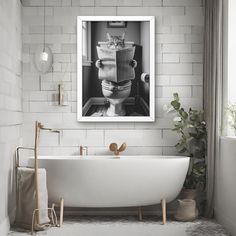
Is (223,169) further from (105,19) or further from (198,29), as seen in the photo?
(105,19)

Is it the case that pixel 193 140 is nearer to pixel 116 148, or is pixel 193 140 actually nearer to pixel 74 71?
pixel 116 148

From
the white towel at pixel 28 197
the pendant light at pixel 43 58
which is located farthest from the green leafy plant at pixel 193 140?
the white towel at pixel 28 197

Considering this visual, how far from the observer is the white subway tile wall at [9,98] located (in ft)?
15.6

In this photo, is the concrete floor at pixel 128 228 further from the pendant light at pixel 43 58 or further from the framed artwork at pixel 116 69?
the pendant light at pixel 43 58

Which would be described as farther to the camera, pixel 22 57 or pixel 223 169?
pixel 22 57

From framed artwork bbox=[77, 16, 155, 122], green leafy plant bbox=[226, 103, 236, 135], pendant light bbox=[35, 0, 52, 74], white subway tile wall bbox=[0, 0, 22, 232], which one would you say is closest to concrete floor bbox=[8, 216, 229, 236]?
white subway tile wall bbox=[0, 0, 22, 232]

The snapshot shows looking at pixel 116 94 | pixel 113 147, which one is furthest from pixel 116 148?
pixel 116 94

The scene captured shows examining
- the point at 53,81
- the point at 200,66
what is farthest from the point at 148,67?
the point at 53,81

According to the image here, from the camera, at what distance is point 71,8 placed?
590cm

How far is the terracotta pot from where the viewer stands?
5422 millimetres

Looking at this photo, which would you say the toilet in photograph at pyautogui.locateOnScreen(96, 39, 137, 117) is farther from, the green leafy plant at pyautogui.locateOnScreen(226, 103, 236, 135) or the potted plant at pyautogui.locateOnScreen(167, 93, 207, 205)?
the green leafy plant at pyautogui.locateOnScreen(226, 103, 236, 135)

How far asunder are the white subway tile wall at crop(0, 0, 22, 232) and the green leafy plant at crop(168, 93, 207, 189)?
67.9 inches

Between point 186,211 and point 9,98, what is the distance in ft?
7.17

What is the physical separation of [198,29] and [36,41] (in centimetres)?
188
